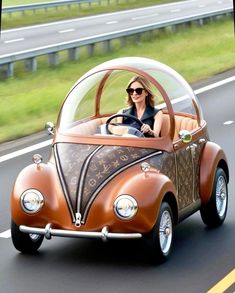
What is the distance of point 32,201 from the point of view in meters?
10.8

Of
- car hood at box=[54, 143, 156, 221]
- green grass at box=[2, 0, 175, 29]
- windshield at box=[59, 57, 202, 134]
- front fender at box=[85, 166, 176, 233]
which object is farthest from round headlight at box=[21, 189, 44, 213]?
green grass at box=[2, 0, 175, 29]

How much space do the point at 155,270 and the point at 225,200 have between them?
2174 mm

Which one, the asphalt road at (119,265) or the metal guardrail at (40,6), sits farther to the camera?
the metal guardrail at (40,6)

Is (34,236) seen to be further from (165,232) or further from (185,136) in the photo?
(185,136)

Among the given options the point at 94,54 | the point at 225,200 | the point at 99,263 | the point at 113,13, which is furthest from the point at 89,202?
the point at 113,13

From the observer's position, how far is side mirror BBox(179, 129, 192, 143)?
1151 cm

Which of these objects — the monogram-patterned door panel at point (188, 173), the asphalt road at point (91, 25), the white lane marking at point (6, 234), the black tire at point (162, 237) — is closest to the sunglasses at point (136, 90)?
the monogram-patterned door panel at point (188, 173)

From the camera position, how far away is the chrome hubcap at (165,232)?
10.7 meters

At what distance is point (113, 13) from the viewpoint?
49906mm

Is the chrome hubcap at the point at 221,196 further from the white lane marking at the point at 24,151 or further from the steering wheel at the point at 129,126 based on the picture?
the white lane marking at the point at 24,151

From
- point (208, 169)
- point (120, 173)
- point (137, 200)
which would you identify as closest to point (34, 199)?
point (120, 173)

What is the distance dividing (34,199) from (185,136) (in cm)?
169

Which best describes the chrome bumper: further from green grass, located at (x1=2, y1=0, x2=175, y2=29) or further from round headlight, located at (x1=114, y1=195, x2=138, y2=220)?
→ green grass, located at (x1=2, y1=0, x2=175, y2=29)

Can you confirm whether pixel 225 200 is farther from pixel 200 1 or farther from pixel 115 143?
pixel 200 1
